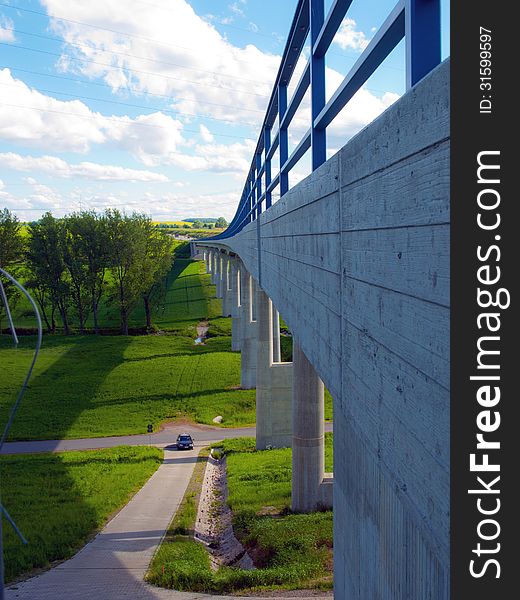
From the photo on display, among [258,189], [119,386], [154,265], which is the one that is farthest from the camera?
[154,265]

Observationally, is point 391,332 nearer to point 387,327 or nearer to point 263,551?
point 387,327

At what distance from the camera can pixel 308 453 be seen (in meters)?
16.7

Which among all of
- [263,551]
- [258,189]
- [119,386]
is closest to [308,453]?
[263,551]

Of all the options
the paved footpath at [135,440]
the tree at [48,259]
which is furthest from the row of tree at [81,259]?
the paved footpath at [135,440]

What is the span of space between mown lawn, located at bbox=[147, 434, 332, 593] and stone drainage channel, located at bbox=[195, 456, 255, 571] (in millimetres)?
237

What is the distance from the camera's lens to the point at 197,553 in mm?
14117

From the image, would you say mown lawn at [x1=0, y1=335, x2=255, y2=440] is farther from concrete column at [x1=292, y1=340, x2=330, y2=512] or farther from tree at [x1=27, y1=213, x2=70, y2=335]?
concrete column at [x1=292, y1=340, x2=330, y2=512]

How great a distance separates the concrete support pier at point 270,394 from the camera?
25.2m

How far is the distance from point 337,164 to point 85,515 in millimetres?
15562

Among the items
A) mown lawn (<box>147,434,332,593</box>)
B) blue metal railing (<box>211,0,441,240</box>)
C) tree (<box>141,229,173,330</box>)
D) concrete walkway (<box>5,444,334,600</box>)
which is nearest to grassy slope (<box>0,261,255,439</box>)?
tree (<box>141,229,173,330</box>)

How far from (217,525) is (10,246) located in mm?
46025

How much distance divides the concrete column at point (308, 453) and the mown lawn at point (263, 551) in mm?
607

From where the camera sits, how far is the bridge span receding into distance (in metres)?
2.22

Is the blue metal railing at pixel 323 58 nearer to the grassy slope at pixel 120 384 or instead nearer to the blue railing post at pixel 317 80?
the blue railing post at pixel 317 80
